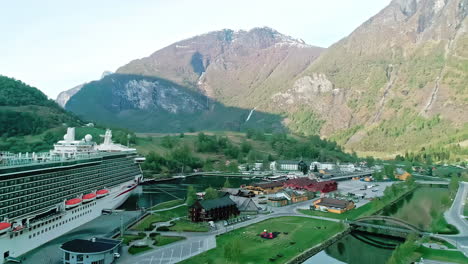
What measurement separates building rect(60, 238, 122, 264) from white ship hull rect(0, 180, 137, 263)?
4.57m

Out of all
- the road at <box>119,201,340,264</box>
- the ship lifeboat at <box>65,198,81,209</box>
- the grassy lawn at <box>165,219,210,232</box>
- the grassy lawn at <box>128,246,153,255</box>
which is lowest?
the road at <box>119,201,340,264</box>

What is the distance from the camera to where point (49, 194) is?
4875 cm

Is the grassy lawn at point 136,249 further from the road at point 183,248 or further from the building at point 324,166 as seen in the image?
the building at point 324,166

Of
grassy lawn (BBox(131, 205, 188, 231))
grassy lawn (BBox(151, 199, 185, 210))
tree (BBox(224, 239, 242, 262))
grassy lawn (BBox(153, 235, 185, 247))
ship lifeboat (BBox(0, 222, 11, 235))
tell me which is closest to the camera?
ship lifeboat (BBox(0, 222, 11, 235))

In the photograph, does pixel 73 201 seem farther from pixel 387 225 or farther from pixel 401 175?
pixel 401 175

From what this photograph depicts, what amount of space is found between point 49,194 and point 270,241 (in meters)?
28.5

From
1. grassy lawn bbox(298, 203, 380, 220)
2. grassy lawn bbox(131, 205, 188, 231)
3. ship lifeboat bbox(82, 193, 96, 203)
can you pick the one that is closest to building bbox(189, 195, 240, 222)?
grassy lawn bbox(131, 205, 188, 231)

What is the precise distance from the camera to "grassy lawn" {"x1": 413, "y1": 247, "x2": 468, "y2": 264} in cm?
4341

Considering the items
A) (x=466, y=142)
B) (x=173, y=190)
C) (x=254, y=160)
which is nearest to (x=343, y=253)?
(x=173, y=190)

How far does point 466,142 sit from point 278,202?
A: 131m

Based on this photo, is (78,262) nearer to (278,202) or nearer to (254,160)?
(278,202)

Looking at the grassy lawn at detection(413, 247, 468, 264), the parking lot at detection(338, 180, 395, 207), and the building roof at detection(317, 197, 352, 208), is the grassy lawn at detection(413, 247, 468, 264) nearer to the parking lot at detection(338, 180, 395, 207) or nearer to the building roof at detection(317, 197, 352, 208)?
the building roof at detection(317, 197, 352, 208)

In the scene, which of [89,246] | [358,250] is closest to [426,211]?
[358,250]

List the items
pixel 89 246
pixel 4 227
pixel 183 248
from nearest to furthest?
pixel 4 227 < pixel 89 246 < pixel 183 248
